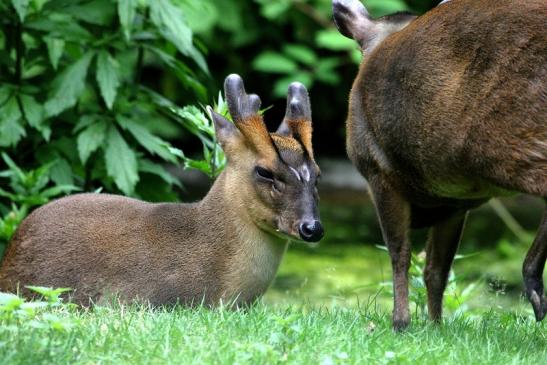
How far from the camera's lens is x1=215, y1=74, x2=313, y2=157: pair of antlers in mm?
5484

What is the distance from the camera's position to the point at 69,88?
6625 millimetres

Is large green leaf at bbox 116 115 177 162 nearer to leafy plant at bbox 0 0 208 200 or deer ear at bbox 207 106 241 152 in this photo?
leafy plant at bbox 0 0 208 200

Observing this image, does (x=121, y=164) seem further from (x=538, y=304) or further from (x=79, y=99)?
(x=538, y=304)

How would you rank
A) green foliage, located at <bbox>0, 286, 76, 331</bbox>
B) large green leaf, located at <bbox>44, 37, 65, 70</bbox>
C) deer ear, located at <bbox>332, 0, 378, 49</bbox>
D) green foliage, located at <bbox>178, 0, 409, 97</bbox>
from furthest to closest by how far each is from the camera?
1. green foliage, located at <bbox>178, 0, 409, 97</bbox>
2. large green leaf, located at <bbox>44, 37, 65, 70</bbox>
3. deer ear, located at <bbox>332, 0, 378, 49</bbox>
4. green foliage, located at <bbox>0, 286, 76, 331</bbox>

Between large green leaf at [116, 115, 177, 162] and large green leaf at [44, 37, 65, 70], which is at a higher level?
large green leaf at [44, 37, 65, 70]

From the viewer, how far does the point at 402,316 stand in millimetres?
4934

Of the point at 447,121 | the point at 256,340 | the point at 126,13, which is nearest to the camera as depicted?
the point at 256,340

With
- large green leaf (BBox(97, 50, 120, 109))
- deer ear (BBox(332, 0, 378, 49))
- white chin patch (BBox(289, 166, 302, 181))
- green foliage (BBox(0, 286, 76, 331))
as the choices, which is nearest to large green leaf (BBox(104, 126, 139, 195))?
large green leaf (BBox(97, 50, 120, 109))

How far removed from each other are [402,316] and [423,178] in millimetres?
599

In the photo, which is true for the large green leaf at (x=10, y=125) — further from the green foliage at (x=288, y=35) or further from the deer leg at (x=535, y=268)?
the green foliage at (x=288, y=35)

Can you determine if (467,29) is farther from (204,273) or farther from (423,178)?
(204,273)

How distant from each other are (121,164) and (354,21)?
174 cm

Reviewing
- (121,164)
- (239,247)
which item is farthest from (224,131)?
(121,164)

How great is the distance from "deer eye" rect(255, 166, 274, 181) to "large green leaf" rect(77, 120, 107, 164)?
56.7 inches
